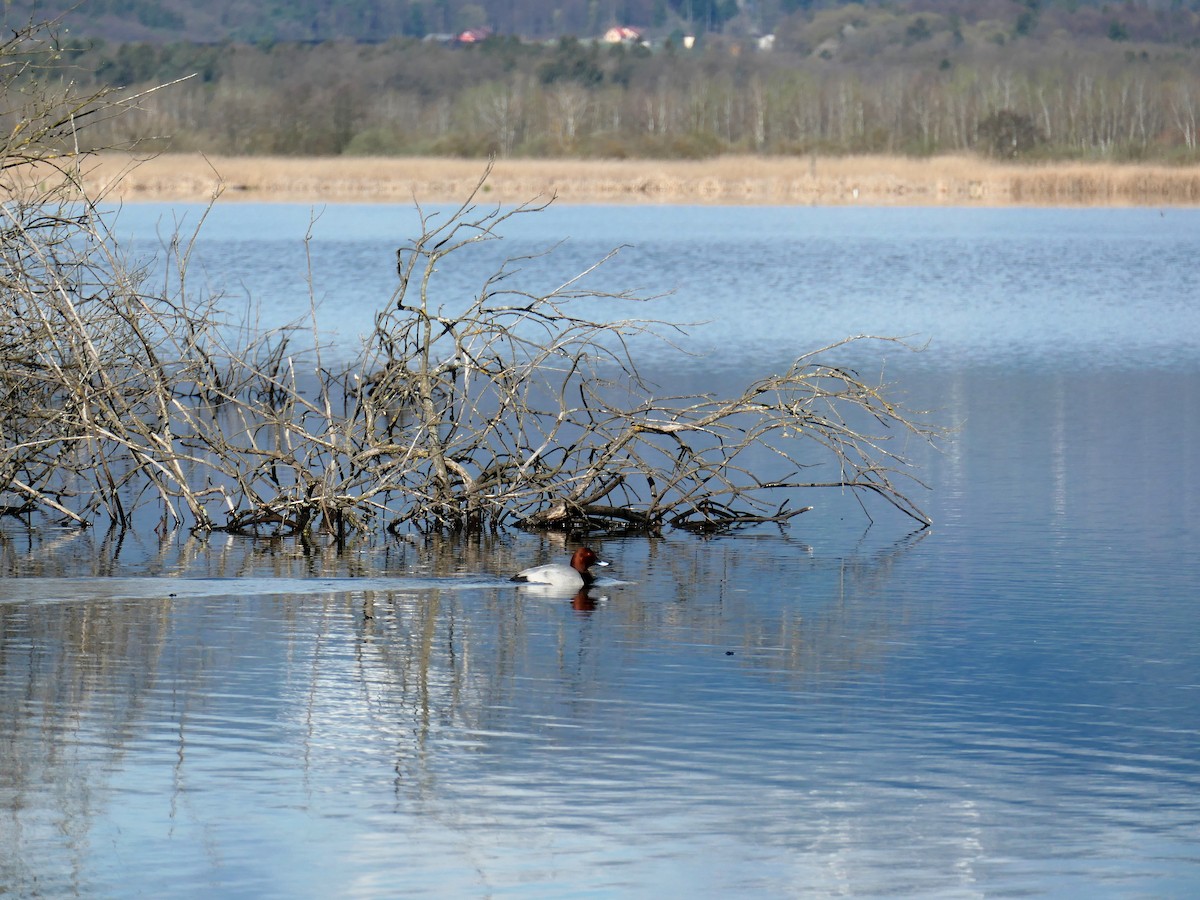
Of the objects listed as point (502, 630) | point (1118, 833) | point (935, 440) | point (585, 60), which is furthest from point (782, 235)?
point (585, 60)

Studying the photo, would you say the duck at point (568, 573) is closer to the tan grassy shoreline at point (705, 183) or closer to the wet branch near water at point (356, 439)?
the wet branch near water at point (356, 439)

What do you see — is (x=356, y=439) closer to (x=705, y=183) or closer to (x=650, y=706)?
(x=650, y=706)

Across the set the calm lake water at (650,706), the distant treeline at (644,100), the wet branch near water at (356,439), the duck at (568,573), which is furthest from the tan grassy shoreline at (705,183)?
the duck at (568,573)

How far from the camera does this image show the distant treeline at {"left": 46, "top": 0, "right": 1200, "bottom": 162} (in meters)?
72.9

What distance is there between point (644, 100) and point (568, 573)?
285ft

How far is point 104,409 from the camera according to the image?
1141 centimetres

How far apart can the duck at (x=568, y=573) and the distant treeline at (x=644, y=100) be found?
107 feet

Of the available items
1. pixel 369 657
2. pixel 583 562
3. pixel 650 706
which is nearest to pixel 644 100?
pixel 583 562

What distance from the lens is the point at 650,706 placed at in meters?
7.69

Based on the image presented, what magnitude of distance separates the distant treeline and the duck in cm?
3249

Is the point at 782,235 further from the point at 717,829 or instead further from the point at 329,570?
the point at 717,829

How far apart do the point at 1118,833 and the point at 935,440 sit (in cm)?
929

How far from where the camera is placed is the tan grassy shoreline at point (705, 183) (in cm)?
4869

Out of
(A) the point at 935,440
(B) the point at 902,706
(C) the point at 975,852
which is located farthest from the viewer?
(A) the point at 935,440
